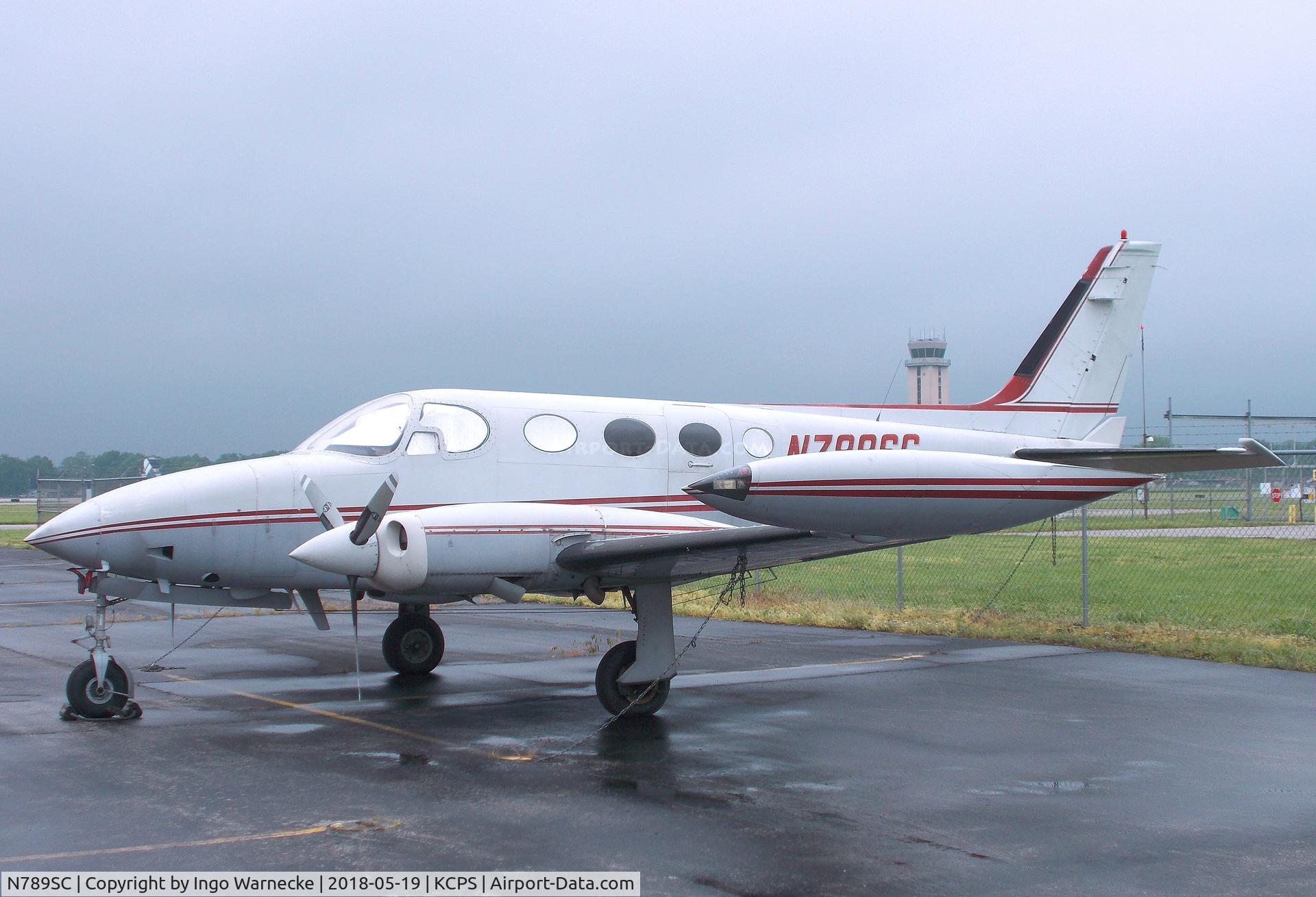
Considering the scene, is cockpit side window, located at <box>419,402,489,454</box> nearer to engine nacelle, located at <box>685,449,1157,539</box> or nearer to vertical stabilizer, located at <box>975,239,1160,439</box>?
engine nacelle, located at <box>685,449,1157,539</box>

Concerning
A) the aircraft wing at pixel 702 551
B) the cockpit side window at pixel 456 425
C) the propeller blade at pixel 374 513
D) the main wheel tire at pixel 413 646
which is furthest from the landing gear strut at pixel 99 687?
the aircraft wing at pixel 702 551

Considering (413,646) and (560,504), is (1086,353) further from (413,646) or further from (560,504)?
(413,646)

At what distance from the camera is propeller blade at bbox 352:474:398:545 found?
869cm

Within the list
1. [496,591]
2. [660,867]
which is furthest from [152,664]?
[660,867]

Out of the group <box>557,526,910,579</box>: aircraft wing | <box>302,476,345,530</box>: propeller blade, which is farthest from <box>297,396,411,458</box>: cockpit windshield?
<box>557,526,910,579</box>: aircraft wing

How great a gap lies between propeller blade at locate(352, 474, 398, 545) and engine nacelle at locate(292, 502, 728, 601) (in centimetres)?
7

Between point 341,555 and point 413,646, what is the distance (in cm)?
414

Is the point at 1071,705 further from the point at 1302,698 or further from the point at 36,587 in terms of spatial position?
the point at 36,587

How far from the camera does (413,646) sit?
12.6 m

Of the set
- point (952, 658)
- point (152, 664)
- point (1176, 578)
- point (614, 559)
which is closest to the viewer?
point (614, 559)

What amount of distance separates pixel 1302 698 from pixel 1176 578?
12676 mm

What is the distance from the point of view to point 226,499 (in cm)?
1012

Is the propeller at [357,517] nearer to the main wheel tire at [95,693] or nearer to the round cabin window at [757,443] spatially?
the main wheel tire at [95,693]

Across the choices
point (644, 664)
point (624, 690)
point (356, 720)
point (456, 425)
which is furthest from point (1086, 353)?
point (356, 720)
